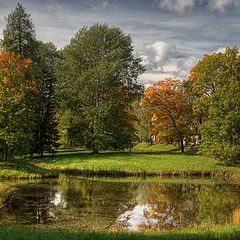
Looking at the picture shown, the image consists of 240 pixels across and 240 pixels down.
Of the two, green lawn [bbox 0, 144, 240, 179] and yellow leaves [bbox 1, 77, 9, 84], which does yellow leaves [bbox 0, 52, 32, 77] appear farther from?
green lawn [bbox 0, 144, 240, 179]

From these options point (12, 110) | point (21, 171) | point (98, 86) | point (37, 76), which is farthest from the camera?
point (37, 76)

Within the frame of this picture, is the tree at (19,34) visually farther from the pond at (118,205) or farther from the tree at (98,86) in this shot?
the pond at (118,205)

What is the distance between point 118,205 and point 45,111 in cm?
3267

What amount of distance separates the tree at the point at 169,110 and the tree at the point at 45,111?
47.0ft

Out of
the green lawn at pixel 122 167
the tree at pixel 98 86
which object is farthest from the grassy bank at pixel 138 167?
the tree at pixel 98 86

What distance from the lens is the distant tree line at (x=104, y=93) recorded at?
171 feet

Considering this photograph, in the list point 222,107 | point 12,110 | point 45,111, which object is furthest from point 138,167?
→ point 45,111

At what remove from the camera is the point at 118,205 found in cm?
3097

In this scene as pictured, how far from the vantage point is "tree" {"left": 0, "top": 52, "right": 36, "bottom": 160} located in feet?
151

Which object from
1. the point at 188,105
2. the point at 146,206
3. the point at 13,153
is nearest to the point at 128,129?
the point at 188,105

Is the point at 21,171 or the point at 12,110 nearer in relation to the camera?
the point at 21,171

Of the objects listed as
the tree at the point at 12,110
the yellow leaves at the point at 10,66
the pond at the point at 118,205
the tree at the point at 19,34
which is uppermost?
the tree at the point at 19,34

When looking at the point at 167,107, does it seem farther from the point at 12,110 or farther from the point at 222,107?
the point at 12,110

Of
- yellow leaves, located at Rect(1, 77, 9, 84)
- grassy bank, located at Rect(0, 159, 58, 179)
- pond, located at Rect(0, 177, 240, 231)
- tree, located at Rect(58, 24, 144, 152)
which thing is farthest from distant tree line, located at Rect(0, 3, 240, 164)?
pond, located at Rect(0, 177, 240, 231)
